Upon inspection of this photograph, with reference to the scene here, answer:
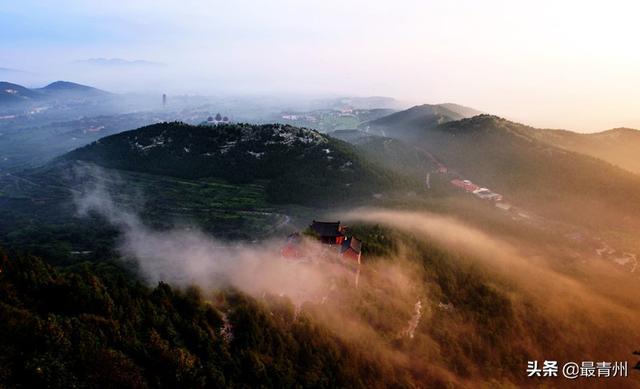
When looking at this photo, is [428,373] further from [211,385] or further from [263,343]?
[211,385]

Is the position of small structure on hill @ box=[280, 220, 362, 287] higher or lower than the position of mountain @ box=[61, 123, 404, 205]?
lower

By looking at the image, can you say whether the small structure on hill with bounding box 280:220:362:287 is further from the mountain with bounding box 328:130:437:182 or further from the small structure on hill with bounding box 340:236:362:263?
the mountain with bounding box 328:130:437:182

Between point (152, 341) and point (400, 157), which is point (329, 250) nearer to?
point (152, 341)

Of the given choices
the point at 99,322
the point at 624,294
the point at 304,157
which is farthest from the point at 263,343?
the point at 304,157

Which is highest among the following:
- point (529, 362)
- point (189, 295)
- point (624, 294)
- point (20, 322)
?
point (20, 322)

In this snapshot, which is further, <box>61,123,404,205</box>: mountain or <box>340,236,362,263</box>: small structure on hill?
<box>61,123,404,205</box>: mountain

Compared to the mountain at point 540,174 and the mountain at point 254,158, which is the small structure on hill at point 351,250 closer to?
the mountain at point 254,158

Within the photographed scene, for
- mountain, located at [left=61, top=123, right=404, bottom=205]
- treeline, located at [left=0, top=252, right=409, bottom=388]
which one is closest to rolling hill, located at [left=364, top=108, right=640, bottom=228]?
mountain, located at [left=61, top=123, right=404, bottom=205]

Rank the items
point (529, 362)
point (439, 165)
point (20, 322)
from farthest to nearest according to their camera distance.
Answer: point (439, 165)
point (529, 362)
point (20, 322)
